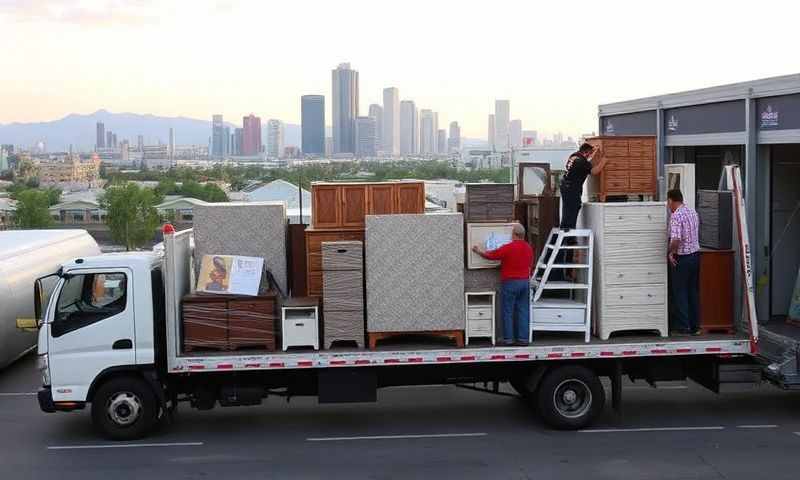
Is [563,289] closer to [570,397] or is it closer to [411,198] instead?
[570,397]

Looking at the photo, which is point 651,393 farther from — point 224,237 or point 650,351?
point 224,237

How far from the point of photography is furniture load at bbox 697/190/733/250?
40.9 ft

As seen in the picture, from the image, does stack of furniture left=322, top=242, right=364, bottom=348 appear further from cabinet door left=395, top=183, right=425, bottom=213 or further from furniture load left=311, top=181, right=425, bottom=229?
cabinet door left=395, top=183, right=425, bottom=213

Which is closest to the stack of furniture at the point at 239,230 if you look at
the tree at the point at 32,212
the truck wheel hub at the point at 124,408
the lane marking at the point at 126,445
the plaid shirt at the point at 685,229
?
the truck wheel hub at the point at 124,408

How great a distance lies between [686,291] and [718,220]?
103cm

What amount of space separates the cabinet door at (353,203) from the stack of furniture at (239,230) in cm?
86

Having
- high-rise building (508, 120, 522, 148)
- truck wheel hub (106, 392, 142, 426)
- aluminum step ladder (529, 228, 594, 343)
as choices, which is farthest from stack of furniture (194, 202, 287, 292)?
high-rise building (508, 120, 522, 148)

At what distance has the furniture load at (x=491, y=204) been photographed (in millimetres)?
12609

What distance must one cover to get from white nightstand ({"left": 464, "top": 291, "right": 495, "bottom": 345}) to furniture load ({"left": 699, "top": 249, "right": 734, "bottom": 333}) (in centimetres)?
280

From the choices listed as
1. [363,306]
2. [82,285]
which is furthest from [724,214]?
[82,285]

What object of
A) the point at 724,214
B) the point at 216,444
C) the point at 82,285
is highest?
the point at 724,214

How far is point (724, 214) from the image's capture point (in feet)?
41.0

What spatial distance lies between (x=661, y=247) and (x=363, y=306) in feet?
13.1

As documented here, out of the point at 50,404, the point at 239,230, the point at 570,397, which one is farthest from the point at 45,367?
the point at 570,397
